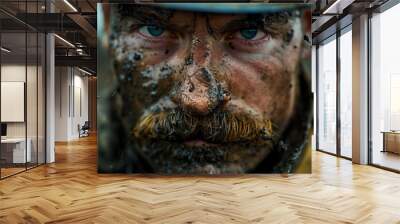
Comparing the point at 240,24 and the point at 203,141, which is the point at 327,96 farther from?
the point at 203,141

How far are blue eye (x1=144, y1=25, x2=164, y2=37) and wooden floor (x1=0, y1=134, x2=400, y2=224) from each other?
2.54 meters

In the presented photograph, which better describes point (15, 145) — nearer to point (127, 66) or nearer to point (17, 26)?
point (17, 26)

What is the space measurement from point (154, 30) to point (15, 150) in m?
3.50

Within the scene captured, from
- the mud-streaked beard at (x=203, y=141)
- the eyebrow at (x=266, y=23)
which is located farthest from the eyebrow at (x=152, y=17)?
the mud-streaked beard at (x=203, y=141)

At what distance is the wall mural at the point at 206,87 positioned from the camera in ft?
20.6

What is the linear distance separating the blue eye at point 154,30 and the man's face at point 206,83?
18 mm

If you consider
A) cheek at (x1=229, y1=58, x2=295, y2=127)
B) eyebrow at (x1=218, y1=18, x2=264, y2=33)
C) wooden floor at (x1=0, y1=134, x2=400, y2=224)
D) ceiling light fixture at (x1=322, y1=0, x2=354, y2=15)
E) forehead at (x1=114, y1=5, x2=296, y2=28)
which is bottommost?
wooden floor at (x1=0, y1=134, x2=400, y2=224)

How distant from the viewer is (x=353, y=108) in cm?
805

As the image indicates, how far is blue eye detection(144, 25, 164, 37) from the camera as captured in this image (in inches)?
250

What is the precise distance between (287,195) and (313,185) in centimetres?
88

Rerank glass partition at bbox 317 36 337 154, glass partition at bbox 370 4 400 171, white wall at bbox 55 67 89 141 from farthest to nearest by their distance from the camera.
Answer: white wall at bbox 55 67 89 141 < glass partition at bbox 317 36 337 154 < glass partition at bbox 370 4 400 171

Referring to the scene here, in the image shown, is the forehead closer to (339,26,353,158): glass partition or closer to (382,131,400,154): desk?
(339,26,353,158): glass partition

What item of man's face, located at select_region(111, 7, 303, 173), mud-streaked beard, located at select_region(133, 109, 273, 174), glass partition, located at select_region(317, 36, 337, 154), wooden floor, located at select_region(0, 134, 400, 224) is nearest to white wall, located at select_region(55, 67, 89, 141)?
wooden floor, located at select_region(0, 134, 400, 224)

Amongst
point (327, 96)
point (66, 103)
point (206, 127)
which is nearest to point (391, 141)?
point (327, 96)
